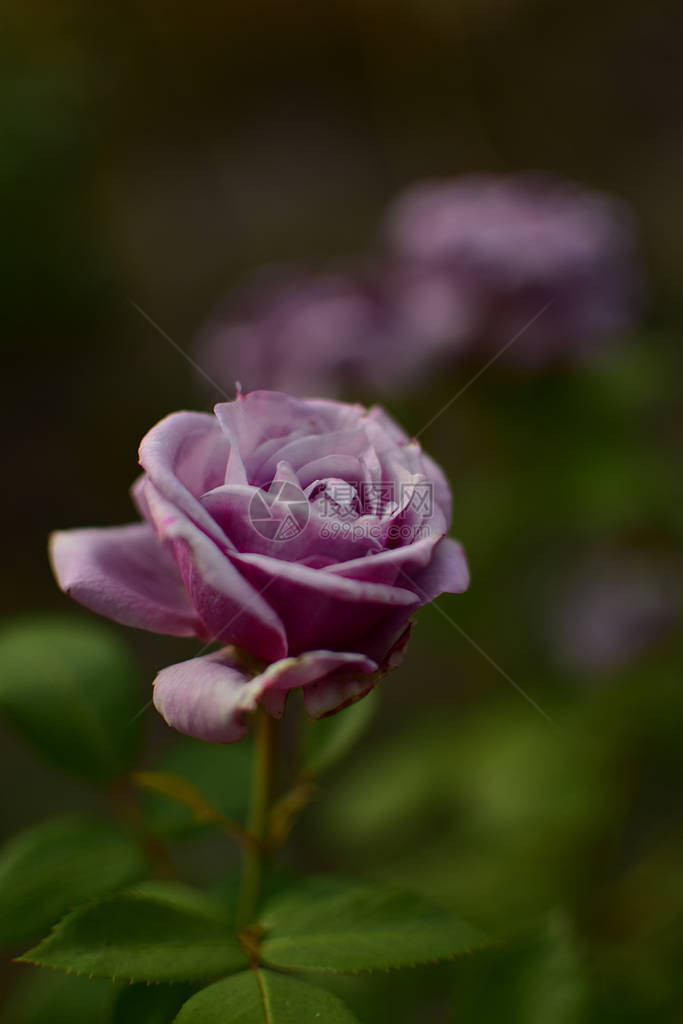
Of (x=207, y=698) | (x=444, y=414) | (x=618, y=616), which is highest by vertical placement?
(x=207, y=698)

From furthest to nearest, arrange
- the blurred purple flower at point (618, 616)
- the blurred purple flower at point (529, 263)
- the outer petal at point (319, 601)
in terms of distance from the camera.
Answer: the blurred purple flower at point (618, 616), the blurred purple flower at point (529, 263), the outer petal at point (319, 601)

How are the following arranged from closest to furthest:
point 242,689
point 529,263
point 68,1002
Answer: point 242,689 → point 68,1002 → point 529,263

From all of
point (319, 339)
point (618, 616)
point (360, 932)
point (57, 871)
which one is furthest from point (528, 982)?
point (618, 616)

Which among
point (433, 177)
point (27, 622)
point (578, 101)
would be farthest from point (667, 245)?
point (27, 622)

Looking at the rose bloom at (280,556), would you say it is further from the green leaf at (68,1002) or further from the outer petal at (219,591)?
the green leaf at (68,1002)

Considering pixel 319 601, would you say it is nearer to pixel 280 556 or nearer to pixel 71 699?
pixel 280 556

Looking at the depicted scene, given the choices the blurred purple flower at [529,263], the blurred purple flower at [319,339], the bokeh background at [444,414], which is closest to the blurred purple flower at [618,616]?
the bokeh background at [444,414]

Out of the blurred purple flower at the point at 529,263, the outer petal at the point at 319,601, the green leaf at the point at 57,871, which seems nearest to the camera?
the outer petal at the point at 319,601
